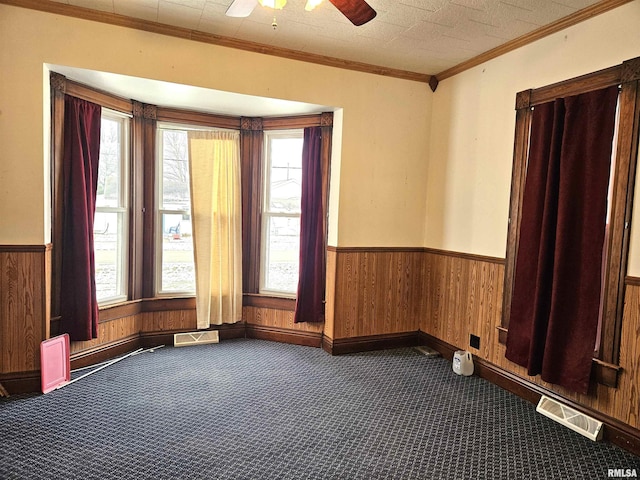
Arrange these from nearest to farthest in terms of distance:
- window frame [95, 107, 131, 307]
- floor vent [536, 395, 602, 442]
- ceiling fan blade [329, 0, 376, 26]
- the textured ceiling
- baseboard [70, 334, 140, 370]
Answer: ceiling fan blade [329, 0, 376, 26]
floor vent [536, 395, 602, 442]
the textured ceiling
baseboard [70, 334, 140, 370]
window frame [95, 107, 131, 307]

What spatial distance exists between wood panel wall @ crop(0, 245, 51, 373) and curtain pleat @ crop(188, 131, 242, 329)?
138cm

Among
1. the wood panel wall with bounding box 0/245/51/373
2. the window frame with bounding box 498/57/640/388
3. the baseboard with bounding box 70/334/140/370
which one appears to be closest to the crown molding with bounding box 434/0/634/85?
the window frame with bounding box 498/57/640/388

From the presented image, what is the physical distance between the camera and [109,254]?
3.79 metres

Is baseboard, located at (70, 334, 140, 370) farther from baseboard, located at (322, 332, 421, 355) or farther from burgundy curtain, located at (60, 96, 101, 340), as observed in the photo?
baseboard, located at (322, 332, 421, 355)

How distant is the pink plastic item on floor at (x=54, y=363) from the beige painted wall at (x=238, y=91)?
756 mm

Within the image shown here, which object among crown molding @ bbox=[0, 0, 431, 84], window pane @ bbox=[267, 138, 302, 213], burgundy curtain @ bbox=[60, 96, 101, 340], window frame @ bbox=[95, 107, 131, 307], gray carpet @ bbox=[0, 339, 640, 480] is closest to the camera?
gray carpet @ bbox=[0, 339, 640, 480]

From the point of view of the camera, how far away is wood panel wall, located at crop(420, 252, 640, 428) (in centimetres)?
245

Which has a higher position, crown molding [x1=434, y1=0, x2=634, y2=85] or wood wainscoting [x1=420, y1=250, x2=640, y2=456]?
crown molding [x1=434, y1=0, x2=634, y2=85]

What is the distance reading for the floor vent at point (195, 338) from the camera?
13.2ft

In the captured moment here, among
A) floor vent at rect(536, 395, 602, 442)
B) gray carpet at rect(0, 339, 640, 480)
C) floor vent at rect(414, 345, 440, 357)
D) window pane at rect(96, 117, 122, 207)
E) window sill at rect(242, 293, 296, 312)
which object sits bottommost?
gray carpet at rect(0, 339, 640, 480)

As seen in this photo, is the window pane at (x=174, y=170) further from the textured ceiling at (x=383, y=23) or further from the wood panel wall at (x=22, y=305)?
the wood panel wall at (x=22, y=305)

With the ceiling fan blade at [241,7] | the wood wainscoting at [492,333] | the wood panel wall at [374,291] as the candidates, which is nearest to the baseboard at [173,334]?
the wood panel wall at [374,291]

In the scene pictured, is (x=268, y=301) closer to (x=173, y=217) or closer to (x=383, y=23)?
(x=173, y=217)

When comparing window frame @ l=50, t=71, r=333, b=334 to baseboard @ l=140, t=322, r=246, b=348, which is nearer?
window frame @ l=50, t=71, r=333, b=334
